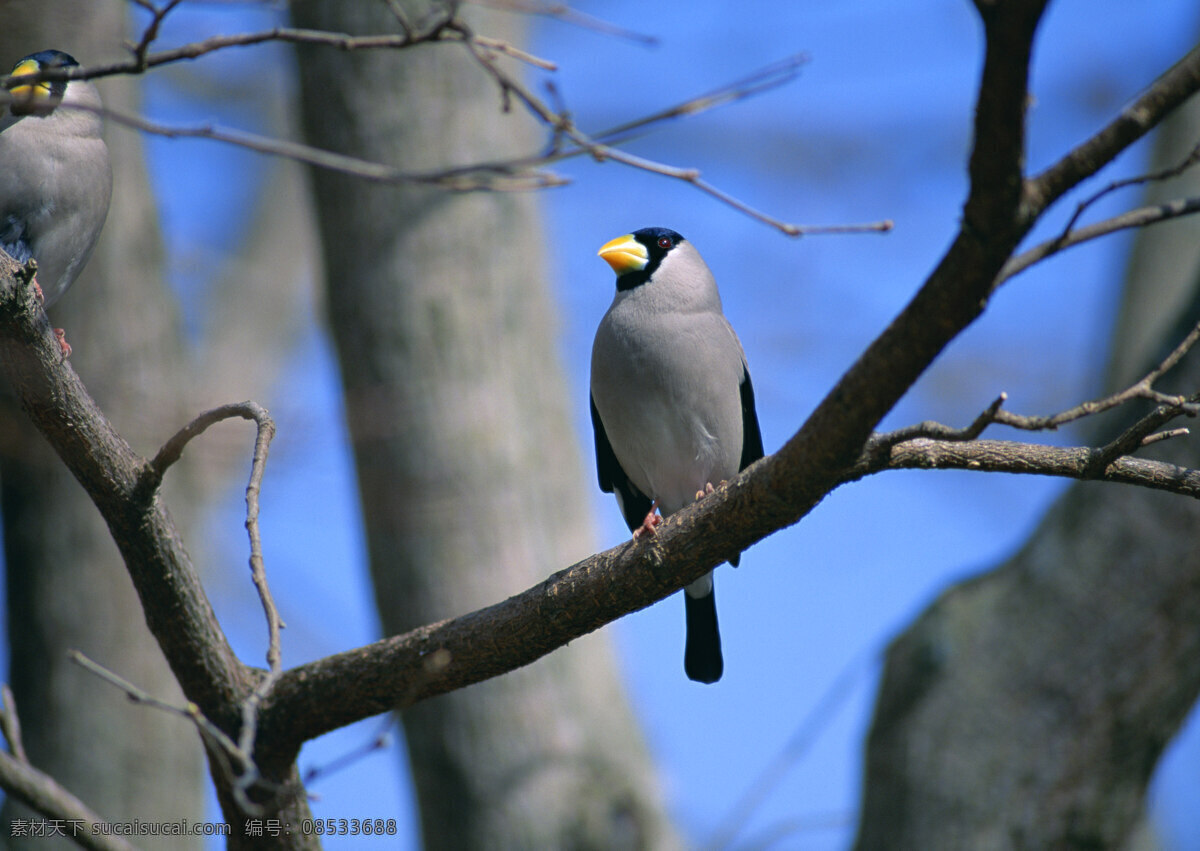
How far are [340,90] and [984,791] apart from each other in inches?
185

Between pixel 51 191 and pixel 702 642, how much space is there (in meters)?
2.96

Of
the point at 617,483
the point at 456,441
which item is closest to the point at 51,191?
the point at 617,483

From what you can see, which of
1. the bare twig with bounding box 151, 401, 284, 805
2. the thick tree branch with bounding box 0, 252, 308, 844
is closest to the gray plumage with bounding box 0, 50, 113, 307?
the thick tree branch with bounding box 0, 252, 308, 844

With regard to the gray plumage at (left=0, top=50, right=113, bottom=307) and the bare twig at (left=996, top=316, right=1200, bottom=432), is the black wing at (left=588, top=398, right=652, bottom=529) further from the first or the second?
the bare twig at (left=996, top=316, right=1200, bottom=432)

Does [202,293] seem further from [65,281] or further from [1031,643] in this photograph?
[1031,643]

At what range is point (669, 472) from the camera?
4.24 meters

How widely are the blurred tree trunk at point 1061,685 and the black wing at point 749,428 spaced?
1.12m

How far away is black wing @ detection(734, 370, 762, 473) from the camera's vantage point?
445 cm

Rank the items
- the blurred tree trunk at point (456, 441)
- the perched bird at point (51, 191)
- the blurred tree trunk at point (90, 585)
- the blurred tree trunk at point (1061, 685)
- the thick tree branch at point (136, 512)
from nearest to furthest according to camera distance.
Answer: the thick tree branch at point (136, 512), the perched bird at point (51, 191), the blurred tree trunk at point (1061, 685), the blurred tree trunk at point (90, 585), the blurred tree trunk at point (456, 441)

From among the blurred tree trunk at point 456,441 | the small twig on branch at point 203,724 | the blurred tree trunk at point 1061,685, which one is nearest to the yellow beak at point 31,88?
the small twig on branch at point 203,724

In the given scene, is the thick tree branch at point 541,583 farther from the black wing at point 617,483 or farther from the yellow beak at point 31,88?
the black wing at point 617,483

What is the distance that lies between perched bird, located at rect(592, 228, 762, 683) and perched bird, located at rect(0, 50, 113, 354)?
1.89m

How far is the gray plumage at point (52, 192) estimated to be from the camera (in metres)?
3.19

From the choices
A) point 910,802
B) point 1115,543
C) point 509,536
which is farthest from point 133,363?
point 1115,543
